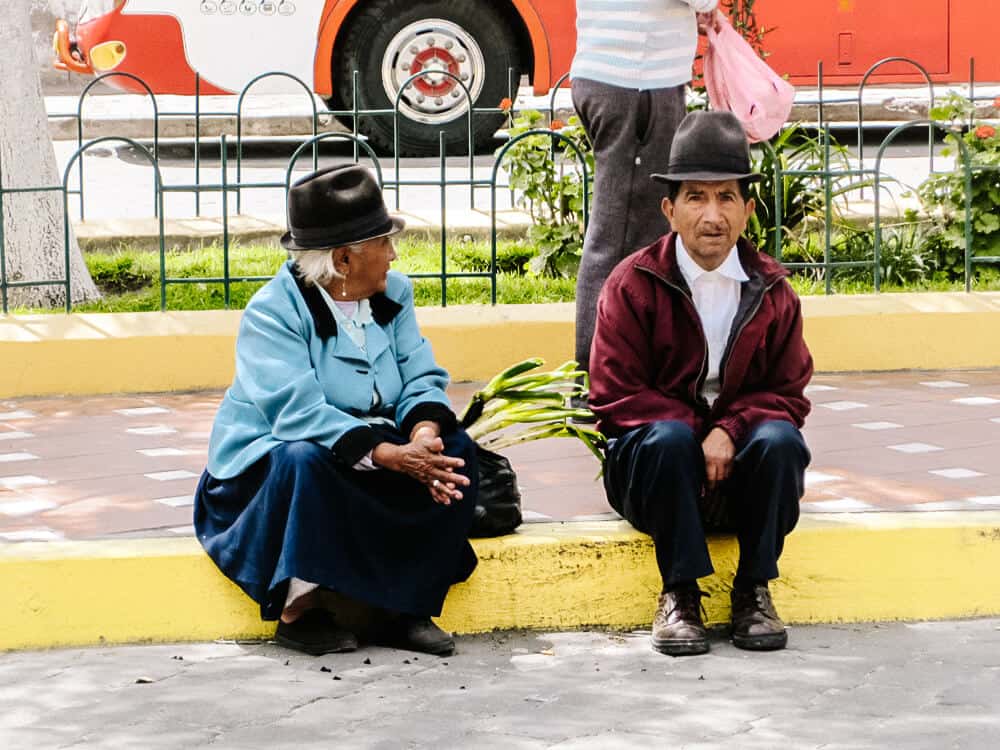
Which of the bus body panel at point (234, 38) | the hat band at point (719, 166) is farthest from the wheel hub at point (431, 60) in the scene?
the hat band at point (719, 166)

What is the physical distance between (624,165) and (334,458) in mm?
1934

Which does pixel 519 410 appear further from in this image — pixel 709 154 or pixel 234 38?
pixel 234 38

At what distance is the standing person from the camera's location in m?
5.67

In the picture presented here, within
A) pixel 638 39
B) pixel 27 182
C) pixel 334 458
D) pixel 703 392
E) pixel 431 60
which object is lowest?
pixel 334 458

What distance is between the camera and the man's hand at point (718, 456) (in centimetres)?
432

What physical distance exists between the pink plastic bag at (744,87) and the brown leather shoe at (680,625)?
2053mm

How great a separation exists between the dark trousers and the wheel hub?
25.3 feet

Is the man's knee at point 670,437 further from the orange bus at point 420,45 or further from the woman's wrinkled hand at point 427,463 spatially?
the orange bus at point 420,45

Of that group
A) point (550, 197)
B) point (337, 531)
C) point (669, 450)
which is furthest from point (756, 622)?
point (550, 197)

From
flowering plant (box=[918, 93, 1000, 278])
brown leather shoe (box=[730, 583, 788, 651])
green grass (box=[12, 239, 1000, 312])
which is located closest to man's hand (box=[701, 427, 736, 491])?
brown leather shoe (box=[730, 583, 788, 651])

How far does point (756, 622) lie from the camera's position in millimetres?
4289

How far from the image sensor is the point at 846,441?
5773 millimetres

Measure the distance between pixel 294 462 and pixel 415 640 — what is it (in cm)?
53

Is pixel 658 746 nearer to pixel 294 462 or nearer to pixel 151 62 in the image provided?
pixel 294 462
